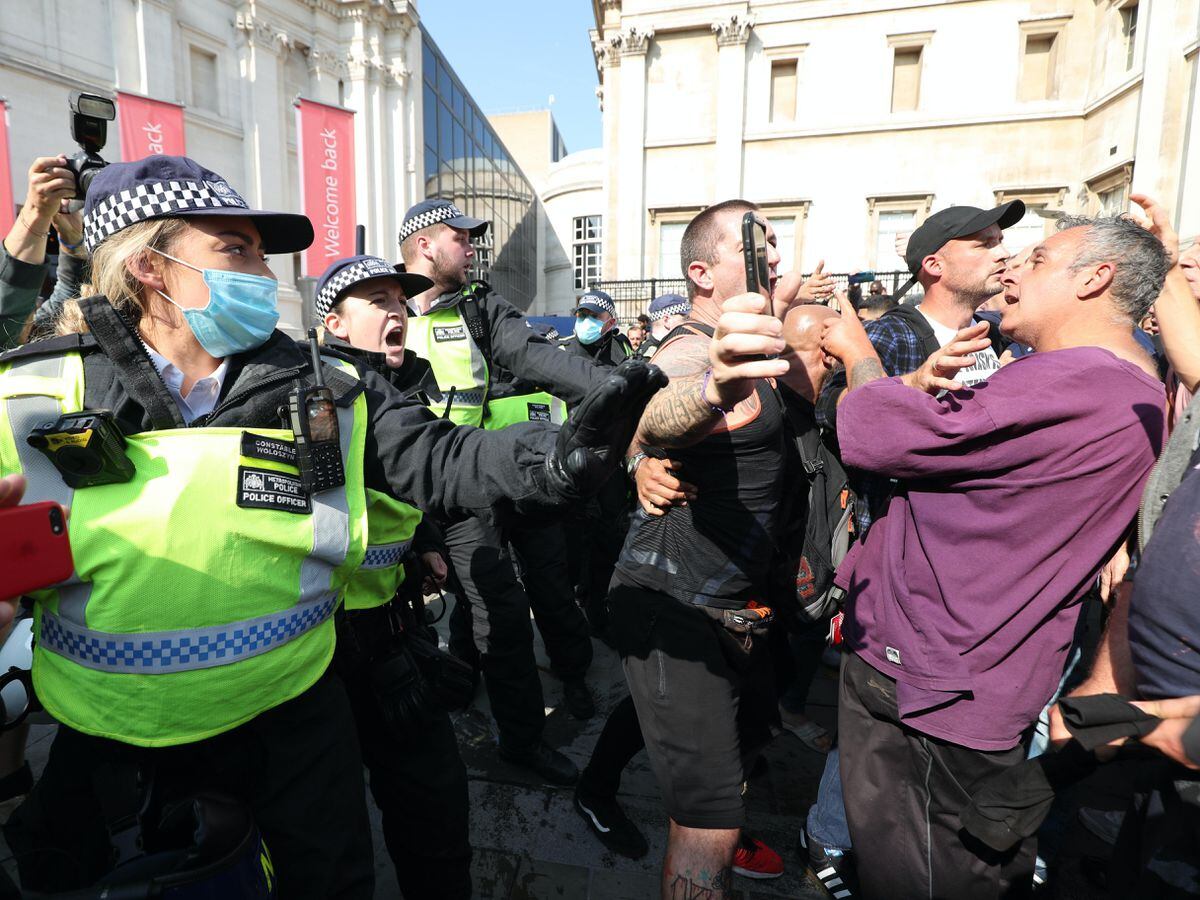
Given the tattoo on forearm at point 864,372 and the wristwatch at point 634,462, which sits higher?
the tattoo on forearm at point 864,372

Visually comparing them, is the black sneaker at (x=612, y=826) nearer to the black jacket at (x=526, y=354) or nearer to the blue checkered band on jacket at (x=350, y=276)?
the black jacket at (x=526, y=354)

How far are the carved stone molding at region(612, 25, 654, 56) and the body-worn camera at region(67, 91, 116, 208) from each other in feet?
67.8

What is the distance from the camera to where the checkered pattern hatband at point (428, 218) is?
3549 mm

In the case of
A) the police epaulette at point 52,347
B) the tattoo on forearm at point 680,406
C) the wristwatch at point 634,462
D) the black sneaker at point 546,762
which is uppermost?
the police epaulette at point 52,347

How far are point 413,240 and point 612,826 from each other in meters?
3.04

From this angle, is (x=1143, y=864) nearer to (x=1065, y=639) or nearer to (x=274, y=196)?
(x=1065, y=639)

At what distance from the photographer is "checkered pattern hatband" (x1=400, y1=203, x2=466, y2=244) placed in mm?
3549

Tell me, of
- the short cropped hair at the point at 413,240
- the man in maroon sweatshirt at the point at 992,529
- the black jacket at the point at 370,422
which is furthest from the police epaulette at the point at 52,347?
the short cropped hair at the point at 413,240

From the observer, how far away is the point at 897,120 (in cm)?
1873

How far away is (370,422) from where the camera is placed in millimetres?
1736

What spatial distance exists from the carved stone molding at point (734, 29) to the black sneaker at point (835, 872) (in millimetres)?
21739

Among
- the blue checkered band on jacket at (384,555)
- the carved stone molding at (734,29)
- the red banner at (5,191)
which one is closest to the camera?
the blue checkered band on jacket at (384,555)

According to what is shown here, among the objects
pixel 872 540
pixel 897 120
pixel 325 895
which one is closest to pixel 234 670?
pixel 325 895

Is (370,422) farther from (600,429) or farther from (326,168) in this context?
(326,168)
